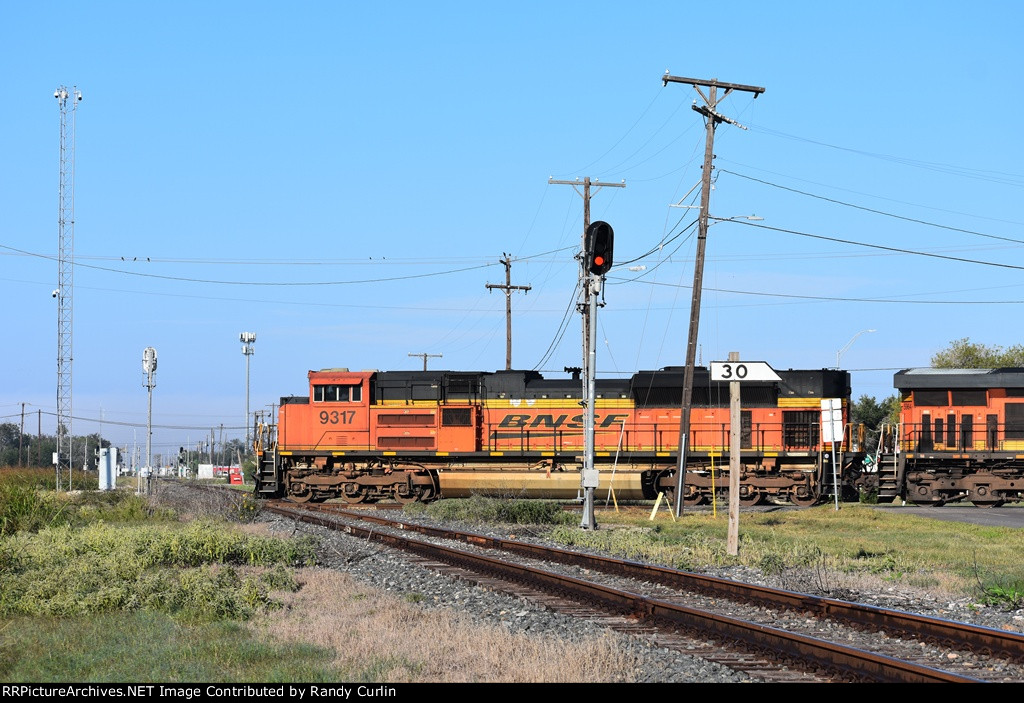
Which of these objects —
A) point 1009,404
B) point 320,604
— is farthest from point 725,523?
point 320,604

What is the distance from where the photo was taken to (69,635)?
9.80 meters

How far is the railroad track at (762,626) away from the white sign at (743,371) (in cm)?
330

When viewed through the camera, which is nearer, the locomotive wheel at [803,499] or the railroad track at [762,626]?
the railroad track at [762,626]

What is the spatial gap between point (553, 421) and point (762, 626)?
22.8 metres

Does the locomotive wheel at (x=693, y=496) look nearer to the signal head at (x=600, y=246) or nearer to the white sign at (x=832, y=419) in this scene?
the white sign at (x=832, y=419)

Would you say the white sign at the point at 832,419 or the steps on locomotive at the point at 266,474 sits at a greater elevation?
the white sign at the point at 832,419

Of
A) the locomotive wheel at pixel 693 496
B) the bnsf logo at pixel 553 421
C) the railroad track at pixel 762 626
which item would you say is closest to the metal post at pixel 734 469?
the railroad track at pixel 762 626

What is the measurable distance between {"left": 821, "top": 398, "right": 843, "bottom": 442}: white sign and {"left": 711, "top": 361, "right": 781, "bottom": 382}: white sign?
13166mm

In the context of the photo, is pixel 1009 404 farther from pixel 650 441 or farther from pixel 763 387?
pixel 650 441

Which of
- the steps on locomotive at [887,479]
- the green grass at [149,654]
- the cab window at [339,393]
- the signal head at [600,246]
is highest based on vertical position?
the signal head at [600,246]

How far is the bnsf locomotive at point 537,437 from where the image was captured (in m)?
30.9

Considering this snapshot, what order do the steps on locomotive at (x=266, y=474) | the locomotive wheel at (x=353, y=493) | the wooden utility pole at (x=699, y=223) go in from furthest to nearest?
the steps on locomotive at (x=266, y=474)
the locomotive wheel at (x=353, y=493)
the wooden utility pole at (x=699, y=223)

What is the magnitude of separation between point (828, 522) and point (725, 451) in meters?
7.08
